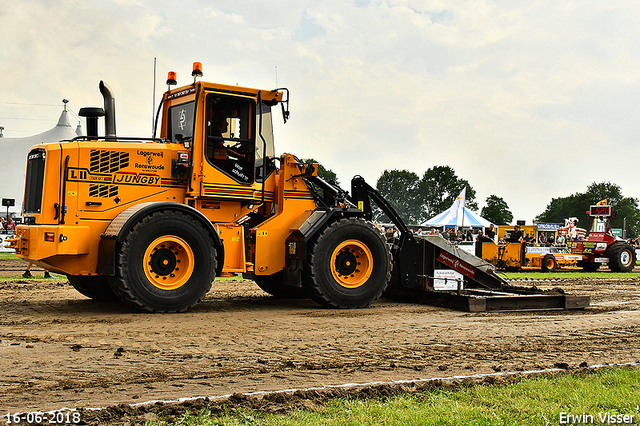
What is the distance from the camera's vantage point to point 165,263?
8.67 metres

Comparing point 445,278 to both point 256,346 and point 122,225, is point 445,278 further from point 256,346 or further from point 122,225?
point 122,225

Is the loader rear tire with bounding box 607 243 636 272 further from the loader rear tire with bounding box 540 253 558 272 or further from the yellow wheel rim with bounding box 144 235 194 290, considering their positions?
the yellow wheel rim with bounding box 144 235 194 290

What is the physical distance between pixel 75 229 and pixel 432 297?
5.79 metres

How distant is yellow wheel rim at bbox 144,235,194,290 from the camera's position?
8.52 meters

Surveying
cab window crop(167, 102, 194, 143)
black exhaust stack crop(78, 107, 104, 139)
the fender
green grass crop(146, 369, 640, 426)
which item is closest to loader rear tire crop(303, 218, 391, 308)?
the fender

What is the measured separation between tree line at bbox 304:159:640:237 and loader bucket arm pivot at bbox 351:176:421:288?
8365 cm

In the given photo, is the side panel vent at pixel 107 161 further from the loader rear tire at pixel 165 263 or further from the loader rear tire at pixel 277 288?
the loader rear tire at pixel 277 288

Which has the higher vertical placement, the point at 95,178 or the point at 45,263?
the point at 95,178

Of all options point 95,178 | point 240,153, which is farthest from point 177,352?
point 240,153

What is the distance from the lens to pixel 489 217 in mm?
99375

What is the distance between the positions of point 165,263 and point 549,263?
18.5m

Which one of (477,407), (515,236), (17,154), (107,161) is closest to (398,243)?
(107,161)

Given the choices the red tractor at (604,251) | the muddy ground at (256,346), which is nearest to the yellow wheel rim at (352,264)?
the muddy ground at (256,346)

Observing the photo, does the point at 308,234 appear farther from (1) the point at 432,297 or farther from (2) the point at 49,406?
(2) the point at 49,406
